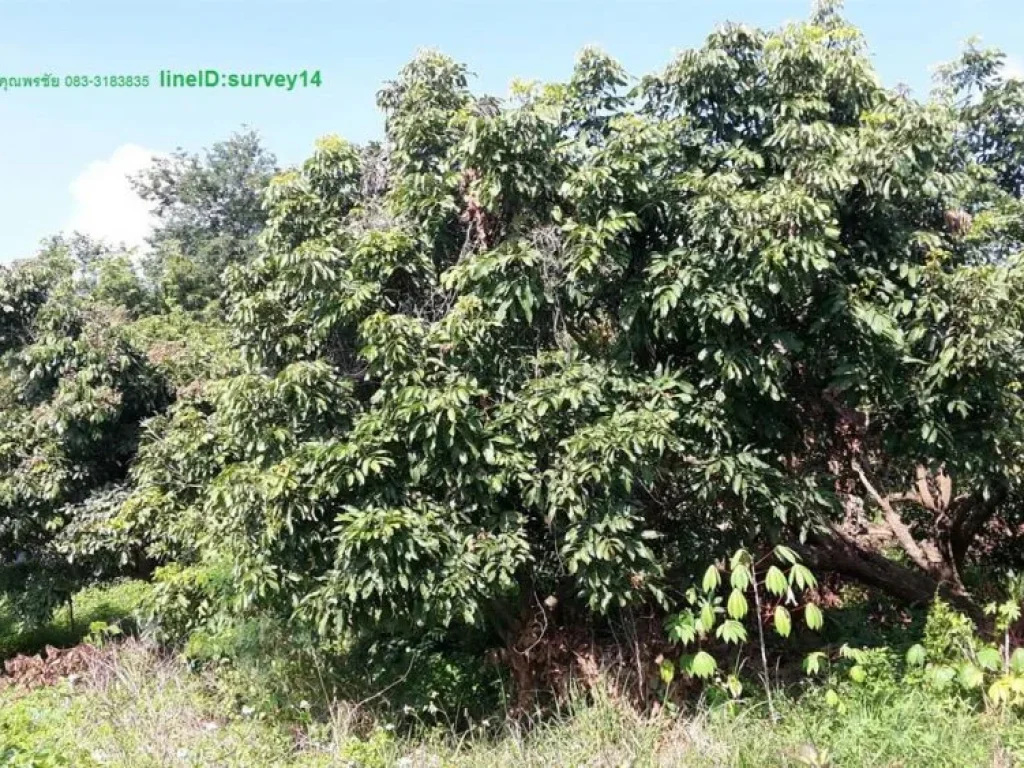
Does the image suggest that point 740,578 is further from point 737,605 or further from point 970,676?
point 970,676

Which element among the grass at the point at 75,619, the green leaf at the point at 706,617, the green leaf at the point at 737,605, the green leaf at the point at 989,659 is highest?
the green leaf at the point at 737,605

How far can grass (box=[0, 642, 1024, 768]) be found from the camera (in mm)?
3795

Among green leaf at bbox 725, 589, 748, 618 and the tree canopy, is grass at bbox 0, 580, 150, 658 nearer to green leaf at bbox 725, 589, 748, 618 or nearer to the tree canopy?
the tree canopy

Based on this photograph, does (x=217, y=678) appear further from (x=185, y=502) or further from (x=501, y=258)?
(x=501, y=258)

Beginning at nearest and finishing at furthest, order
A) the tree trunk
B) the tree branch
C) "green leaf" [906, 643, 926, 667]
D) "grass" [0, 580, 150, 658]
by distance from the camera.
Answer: "green leaf" [906, 643, 926, 667], the tree trunk, the tree branch, "grass" [0, 580, 150, 658]

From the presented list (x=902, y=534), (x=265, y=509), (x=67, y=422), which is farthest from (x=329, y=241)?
(x=902, y=534)

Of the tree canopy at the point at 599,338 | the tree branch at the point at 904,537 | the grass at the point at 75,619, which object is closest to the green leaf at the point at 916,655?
the tree canopy at the point at 599,338

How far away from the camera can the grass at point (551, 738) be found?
3795mm

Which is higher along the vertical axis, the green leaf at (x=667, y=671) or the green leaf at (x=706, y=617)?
the green leaf at (x=706, y=617)

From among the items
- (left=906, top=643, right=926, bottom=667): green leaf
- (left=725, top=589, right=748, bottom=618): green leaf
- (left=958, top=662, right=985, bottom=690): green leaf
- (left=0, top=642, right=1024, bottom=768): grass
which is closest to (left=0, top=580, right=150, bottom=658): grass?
(left=0, top=642, right=1024, bottom=768): grass

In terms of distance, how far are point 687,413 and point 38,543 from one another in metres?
6.87

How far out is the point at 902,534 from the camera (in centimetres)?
710

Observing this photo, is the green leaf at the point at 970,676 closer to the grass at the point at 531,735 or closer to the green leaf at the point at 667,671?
the grass at the point at 531,735

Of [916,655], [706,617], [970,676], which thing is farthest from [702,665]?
[970,676]
